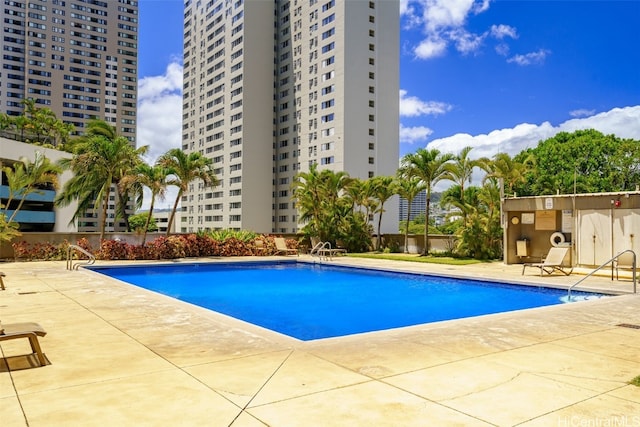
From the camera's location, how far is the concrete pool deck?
4.05 m

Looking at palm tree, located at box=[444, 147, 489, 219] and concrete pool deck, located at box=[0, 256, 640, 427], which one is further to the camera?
palm tree, located at box=[444, 147, 489, 219]

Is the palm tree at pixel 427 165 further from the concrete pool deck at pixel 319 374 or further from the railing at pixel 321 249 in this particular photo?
the concrete pool deck at pixel 319 374

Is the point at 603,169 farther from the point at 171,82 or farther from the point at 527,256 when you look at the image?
the point at 171,82

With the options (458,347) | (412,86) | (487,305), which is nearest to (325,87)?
(412,86)

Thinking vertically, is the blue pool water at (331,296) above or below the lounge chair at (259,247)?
below

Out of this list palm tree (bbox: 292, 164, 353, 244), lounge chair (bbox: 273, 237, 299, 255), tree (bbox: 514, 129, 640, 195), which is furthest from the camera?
tree (bbox: 514, 129, 640, 195)

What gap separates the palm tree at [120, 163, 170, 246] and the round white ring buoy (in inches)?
668

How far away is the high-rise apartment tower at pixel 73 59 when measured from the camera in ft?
Answer: 368

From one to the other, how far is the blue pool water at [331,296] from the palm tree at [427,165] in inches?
361

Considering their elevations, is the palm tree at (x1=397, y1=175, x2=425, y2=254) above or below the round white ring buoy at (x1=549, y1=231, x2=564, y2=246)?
above

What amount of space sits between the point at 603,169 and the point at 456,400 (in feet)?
175

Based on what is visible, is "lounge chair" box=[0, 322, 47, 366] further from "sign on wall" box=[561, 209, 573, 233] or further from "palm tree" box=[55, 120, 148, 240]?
"sign on wall" box=[561, 209, 573, 233]

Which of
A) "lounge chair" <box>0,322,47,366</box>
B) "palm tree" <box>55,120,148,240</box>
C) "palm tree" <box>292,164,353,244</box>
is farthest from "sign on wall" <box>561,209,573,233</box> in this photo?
"palm tree" <box>55,120,148,240</box>

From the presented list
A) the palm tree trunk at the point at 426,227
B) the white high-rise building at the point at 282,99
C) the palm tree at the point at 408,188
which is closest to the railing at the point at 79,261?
the palm tree trunk at the point at 426,227
